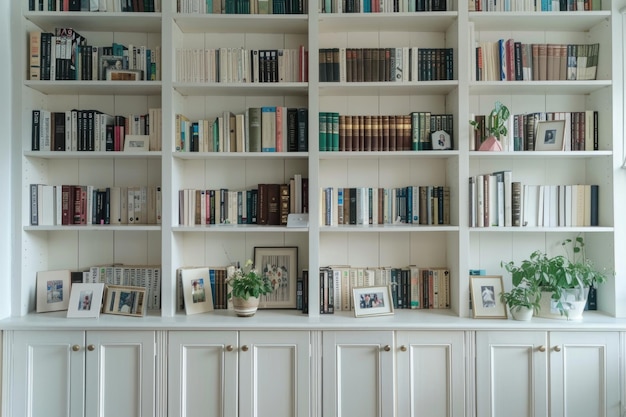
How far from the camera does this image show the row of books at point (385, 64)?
273cm

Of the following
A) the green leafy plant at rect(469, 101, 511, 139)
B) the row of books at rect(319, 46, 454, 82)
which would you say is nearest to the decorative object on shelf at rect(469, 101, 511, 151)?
the green leafy plant at rect(469, 101, 511, 139)

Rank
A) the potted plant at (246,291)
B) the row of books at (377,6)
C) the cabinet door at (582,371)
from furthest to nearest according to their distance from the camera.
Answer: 1. the row of books at (377,6)
2. the potted plant at (246,291)
3. the cabinet door at (582,371)

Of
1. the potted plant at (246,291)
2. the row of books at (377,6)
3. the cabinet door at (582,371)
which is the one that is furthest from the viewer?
→ the row of books at (377,6)

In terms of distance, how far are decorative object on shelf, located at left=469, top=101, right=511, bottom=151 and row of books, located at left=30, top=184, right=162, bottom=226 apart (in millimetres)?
1851

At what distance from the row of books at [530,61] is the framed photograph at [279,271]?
1483 mm

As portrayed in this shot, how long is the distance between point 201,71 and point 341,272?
1.38 metres

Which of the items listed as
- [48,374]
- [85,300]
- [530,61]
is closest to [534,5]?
[530,61]

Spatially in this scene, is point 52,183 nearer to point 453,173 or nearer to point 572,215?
point 453,173

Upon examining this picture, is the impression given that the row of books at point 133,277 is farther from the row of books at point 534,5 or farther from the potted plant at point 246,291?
the row of books at point 534,5

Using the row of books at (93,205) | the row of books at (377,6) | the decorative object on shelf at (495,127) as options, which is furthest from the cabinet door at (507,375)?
the row of books at (93,205)

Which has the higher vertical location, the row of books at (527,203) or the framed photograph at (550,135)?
the framed photograph at (550,135)

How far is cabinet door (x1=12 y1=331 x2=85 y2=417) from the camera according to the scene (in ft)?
8.30

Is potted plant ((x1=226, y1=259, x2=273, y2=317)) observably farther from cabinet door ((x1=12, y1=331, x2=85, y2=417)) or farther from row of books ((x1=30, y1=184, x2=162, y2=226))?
cabinet door ((x1=12, y1=331, x2=85, y2=417))

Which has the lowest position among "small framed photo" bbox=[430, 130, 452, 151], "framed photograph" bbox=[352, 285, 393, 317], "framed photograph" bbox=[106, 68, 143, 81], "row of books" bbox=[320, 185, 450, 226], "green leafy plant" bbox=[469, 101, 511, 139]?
"framed photograph" bbox=[352, 285, 393, 317]
